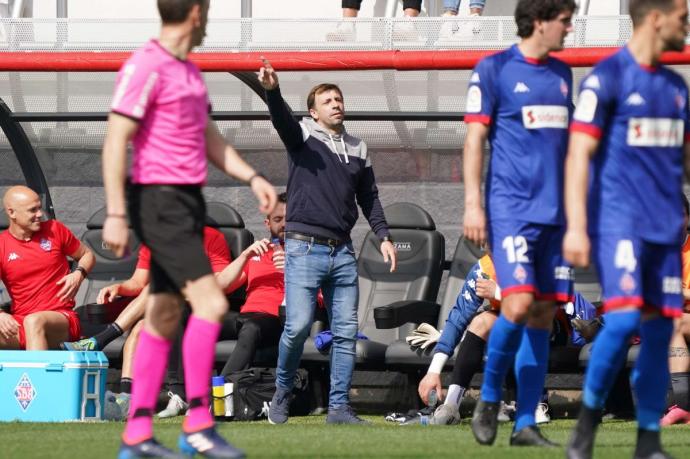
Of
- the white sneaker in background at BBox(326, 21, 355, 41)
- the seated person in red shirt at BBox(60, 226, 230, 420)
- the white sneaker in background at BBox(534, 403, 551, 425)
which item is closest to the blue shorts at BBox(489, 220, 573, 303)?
the white sneaker in background at BBox(534, 403, 551, 425)

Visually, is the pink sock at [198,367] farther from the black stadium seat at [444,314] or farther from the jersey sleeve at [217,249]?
the jersey sleeve at [217,249]

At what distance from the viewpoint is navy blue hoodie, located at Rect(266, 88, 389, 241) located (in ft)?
28.5

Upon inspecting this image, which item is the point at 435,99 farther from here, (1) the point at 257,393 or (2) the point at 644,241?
(2) the point at 644,241

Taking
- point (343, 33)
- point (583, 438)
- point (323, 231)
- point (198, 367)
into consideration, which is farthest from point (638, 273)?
point (343, 33)

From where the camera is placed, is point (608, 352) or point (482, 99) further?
point (482, 99)

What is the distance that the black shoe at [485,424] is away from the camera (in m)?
6.22

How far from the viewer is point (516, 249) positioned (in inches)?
241

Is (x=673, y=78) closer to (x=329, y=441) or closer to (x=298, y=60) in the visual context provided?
(x=329, y=441)

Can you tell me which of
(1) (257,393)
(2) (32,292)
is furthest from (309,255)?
(2) (32,292)

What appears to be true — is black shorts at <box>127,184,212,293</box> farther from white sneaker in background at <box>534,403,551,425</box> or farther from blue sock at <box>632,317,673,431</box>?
white sneaker in background at <box>534,403,551,425</box>

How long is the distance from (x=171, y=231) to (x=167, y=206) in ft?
0.31

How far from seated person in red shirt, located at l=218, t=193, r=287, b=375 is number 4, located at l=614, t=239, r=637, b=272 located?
484 centimetres

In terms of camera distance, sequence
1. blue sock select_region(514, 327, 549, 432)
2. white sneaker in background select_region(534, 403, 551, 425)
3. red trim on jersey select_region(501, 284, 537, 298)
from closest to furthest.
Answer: red trim on jersey select_region(501, 284, 537, 298) < blue sock select_region(514, 327, 549, 432) < white sneaker in background select_region(534, 403, 551, 425)

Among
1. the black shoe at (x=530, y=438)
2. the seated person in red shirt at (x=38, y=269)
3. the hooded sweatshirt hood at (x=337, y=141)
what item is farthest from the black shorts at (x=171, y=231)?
the seated person in red shirt at (x=38, y=269)
